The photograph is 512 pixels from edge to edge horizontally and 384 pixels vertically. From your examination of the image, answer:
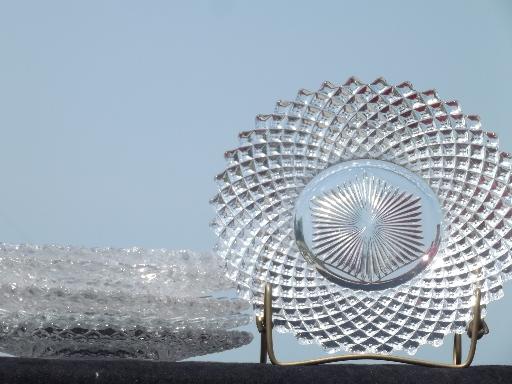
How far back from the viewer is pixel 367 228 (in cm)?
80

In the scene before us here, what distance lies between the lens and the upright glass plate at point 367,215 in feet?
2.56

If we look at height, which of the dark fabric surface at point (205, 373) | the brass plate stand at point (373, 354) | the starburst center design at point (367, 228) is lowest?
the dark fabric surface at point (205, 373)

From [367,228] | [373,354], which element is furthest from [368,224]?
[373,354]

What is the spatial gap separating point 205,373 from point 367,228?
251 mm

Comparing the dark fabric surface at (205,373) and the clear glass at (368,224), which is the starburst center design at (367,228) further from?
the dark fabric surface at (205,373)

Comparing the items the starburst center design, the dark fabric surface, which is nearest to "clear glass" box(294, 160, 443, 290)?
the starburst center design

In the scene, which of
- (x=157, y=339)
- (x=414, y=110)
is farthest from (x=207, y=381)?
(x=414, y=110)

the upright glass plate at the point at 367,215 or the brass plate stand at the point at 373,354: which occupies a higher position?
the upright glass plate at the point at 367,215

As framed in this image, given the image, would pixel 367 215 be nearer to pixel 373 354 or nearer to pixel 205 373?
pixel 373 354

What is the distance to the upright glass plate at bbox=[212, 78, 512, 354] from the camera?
2.56 ft

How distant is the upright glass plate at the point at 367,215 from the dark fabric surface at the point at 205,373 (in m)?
0.12

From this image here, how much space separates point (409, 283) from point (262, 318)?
0.15m

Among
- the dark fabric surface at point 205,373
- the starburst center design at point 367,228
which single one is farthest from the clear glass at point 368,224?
the dark fabric surface at point 205,373

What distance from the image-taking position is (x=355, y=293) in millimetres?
805
